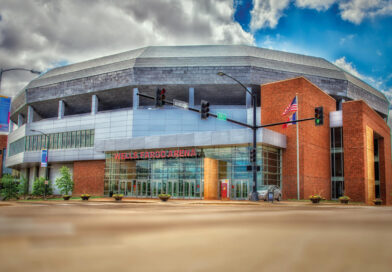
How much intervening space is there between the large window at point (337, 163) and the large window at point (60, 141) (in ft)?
125

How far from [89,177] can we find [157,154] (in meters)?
19.6

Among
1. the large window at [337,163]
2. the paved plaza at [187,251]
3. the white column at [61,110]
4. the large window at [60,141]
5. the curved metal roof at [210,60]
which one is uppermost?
the curved metal roof at [210,60]

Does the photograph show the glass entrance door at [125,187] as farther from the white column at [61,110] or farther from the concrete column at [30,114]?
the concrete column at [30,114]

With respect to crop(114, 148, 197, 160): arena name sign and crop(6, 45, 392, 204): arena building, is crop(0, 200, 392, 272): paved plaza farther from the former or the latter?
crop(114, 148, 197, 160): arena name sign

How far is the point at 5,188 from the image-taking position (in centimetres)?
5659

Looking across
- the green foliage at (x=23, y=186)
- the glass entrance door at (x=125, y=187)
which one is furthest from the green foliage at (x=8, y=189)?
the glass entrance door at (x=125, y=187)

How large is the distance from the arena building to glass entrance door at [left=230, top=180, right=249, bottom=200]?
0.46 ft

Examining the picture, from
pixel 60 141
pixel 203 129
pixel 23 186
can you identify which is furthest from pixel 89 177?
pixel 203 129

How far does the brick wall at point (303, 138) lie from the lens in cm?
4622

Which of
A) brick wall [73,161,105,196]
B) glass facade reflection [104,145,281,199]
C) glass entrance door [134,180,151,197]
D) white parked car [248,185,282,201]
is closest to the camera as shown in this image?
white parked car [248,185,282,201]

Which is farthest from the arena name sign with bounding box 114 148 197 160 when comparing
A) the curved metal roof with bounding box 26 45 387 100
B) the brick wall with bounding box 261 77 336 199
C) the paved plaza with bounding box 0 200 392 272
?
the paved plaza with bounding box 0 200 392 272

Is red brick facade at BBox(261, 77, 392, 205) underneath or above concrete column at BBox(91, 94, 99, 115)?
underneath

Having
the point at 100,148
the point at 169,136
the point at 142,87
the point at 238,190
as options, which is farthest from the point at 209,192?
the point at 142,87

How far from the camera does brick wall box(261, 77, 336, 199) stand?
1820 inches
